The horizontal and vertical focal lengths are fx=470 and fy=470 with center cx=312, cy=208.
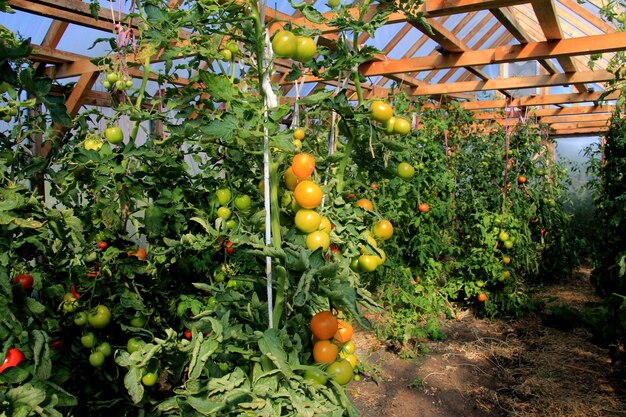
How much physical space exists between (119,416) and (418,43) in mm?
5520

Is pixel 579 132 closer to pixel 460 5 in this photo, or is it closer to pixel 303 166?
pixel 460 5

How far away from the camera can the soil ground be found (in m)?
2.62

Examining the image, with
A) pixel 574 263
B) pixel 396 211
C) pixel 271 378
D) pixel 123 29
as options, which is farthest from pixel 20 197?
pixel 574 263

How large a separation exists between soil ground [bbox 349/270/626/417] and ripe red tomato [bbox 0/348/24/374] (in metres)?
1.68

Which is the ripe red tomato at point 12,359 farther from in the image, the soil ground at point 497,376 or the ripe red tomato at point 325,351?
the soil ground at point 497,376

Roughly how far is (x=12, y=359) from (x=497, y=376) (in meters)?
2.89

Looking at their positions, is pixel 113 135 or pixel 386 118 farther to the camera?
pixel 113 135

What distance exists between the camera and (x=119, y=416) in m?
1.64

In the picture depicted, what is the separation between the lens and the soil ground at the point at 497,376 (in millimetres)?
2617

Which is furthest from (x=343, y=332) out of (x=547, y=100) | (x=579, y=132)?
(x=579, y=132)

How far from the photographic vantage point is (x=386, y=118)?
1157 mm

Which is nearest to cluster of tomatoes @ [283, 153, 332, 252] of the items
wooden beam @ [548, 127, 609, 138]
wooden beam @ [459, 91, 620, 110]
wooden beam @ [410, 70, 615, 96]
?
wooden beam @ [410, 70, 615, 96]

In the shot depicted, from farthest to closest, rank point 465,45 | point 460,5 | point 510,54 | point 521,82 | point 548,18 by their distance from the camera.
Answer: point 521,82
point 465,45
point 510,54
point 548,18
point 460,5

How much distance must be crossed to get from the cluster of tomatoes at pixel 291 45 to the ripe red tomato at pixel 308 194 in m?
0.25
